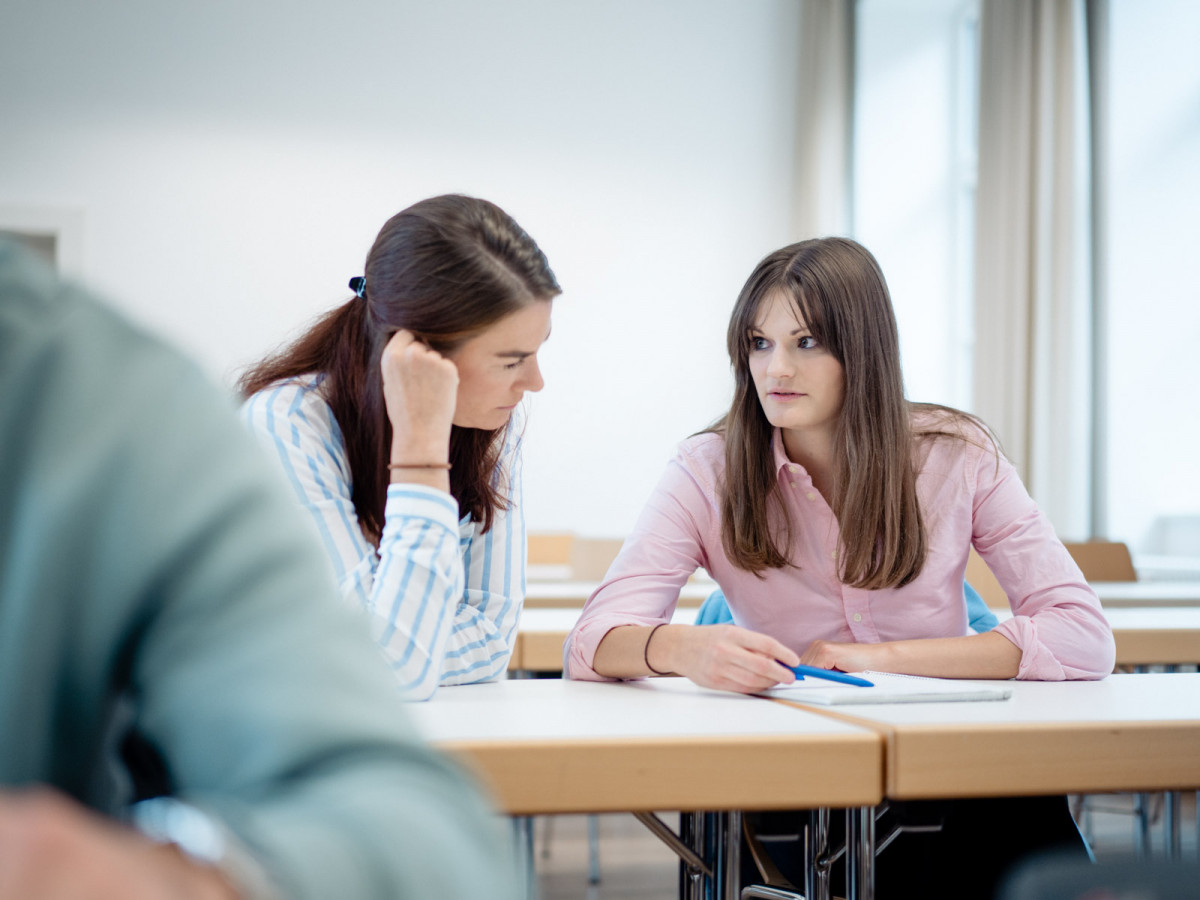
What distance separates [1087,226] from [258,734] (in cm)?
452

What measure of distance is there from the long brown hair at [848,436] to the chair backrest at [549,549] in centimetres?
267

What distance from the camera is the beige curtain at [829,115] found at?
17.6 feet

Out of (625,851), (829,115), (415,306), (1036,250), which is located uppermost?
(829,115)

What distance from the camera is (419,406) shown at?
126 centimetres

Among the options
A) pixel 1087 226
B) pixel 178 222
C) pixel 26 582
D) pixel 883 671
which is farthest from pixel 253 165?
pixel 26 582

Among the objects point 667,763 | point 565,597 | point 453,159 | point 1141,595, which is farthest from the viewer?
point 453,159

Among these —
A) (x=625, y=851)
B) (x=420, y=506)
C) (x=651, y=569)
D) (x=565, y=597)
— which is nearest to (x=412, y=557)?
(x=420, y=506)

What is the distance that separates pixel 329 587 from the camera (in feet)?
1.27

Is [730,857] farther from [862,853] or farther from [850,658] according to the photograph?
[850,658]

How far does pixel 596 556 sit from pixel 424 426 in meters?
1.98

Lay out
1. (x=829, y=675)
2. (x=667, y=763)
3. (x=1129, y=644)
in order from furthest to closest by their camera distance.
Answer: (x=1129, y=644), (x=829, y=675), (x=667, y=763)

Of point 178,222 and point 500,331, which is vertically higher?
point 178,222

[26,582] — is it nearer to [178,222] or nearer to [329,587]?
[329,587]

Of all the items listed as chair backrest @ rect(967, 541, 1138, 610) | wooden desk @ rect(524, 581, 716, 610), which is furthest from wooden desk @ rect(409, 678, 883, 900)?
chair backrest @ rect(967, 541, 1138, 610)
